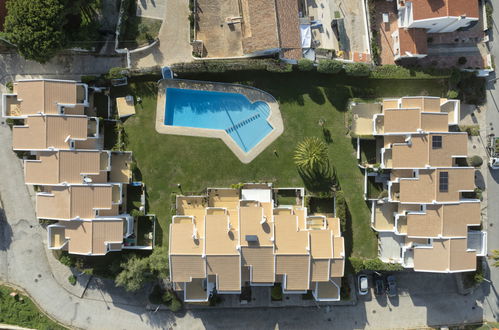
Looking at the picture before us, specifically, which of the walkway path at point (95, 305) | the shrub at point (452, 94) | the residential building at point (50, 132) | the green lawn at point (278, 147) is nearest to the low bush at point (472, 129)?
the shrub at point (452, 94)

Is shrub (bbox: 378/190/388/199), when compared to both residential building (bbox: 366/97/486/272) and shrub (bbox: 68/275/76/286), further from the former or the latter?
shrub (bbox: 68/275/76/286)

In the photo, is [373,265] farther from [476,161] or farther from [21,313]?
[21,313]

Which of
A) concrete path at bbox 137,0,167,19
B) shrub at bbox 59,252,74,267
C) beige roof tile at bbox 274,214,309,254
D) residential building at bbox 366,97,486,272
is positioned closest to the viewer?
beige roof tile at bbox 274,214,309,254

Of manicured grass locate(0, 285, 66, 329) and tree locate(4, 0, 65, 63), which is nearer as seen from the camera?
tree locate(4, 0, 65, 63)

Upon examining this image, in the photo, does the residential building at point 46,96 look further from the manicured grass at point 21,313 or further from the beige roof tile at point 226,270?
the beige roof tile at point 226,270

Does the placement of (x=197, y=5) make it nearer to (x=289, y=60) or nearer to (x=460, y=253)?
(x=289, y=60)

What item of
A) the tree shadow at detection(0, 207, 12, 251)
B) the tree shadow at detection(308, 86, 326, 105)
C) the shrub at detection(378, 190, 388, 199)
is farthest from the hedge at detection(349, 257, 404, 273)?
the tree shadow at detection(0, 207, 12, 251)
